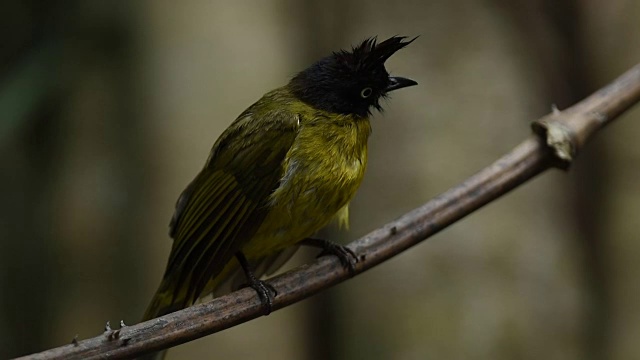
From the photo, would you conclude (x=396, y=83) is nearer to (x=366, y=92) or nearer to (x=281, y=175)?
(x=366, y=92)

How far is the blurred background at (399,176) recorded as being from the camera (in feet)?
9.62

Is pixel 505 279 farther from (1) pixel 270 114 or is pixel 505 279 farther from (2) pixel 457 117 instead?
(1) pixel 270 114

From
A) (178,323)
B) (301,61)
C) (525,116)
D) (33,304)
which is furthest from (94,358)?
(525,116)

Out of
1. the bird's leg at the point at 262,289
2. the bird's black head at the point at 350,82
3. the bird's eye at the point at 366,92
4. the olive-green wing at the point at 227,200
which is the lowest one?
the bird's leg at the point at 262,289

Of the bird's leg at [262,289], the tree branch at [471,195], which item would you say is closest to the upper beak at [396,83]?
the tree branch at [471,195]

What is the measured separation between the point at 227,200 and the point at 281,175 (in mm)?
120

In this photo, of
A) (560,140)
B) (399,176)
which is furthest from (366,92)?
(399,176)

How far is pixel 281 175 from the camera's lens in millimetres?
1812

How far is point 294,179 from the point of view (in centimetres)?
181

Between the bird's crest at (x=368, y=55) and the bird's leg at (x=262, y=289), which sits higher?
the bird's crest at (x=368, y=55)

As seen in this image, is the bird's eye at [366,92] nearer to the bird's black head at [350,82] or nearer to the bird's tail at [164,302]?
the bird's black head at [350,82]

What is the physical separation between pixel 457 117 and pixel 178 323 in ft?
6.64

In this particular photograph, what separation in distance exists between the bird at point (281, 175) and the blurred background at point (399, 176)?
1.11 meters

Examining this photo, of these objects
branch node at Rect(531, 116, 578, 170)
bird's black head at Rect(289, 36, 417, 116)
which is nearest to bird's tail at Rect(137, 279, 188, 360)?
bird's black head at Rect(289, 36, 417, 116)
